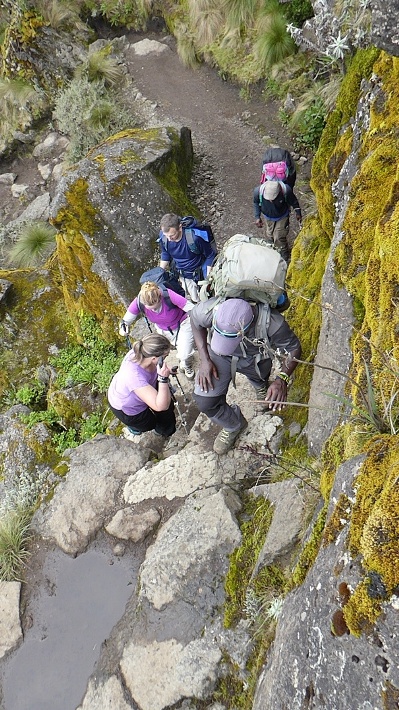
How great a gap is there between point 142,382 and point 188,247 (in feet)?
8.16

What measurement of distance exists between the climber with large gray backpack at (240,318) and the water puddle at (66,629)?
2.07 meters

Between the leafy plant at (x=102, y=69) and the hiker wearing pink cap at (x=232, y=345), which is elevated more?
the hiker wearing pink cap at (x=232, y=345)

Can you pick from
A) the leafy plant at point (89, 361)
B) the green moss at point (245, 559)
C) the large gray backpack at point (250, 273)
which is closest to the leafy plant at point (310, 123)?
the leafy plant at point (89, 361)

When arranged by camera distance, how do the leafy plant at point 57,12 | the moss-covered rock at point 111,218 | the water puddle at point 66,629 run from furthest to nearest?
the leafy plant at point 57,12
the moss-covered rock at point 111,218
the water puddle at point 66,629

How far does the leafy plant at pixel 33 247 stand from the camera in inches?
488

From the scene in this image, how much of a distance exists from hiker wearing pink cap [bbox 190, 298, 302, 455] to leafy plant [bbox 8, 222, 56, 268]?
936 centimetres

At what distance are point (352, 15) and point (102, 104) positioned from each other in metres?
8.58

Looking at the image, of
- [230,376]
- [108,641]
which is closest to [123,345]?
[230,376]

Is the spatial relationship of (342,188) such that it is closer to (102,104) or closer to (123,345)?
(123,345)

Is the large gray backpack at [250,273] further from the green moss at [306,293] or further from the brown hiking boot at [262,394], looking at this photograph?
the brown hiking boot at [262,394]

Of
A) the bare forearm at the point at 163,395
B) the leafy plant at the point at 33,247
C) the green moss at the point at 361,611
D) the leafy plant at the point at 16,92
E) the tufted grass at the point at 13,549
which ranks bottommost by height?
the leafy plant at the point at 33,247

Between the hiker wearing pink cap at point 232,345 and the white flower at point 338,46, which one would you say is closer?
the hiker wearing pink cap at point 232,345

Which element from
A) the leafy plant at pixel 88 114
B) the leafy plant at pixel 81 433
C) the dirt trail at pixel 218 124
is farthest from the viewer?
the leafy plant at pixel 88 114

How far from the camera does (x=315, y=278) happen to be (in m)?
5.46
